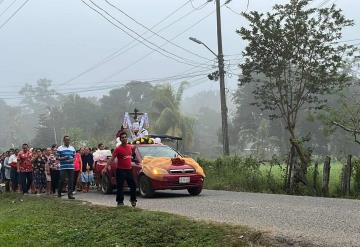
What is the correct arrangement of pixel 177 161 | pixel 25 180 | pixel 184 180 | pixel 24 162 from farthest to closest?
pixel 25 180 < pixel 24 162 < pixel 177 161 < pixel 184 180

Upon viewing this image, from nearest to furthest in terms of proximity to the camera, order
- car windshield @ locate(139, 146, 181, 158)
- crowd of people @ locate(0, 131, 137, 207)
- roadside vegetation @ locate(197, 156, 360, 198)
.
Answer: roadside vegetation @ locate(197, 156, 360, 198) < car windshield @ locate(139, 146, 181, 158) < crowd of people @ locate(0, 131, 137, 207)

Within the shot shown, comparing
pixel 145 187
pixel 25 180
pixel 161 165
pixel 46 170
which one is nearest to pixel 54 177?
pixel 46 170

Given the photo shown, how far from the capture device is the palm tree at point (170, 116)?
2502 inches

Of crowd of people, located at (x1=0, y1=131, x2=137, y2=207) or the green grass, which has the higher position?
crowd of people, located at (x1=0, y1=131, x2=137, y2=207)

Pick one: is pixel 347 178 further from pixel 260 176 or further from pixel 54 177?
pixel 54 177

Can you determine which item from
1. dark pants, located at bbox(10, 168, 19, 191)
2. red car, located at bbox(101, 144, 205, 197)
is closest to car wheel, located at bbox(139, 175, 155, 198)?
red car, located at bbox(101, 144, 205, 197)

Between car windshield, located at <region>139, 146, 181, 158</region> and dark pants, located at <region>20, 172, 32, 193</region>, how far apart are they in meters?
5.56

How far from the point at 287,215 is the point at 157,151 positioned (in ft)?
23.4

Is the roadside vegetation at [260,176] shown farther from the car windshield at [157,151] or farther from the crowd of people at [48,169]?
the crowd of people at [48,169]

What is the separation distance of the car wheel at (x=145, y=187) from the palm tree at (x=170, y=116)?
46.6 metres

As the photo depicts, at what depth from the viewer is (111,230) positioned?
31.5 ft

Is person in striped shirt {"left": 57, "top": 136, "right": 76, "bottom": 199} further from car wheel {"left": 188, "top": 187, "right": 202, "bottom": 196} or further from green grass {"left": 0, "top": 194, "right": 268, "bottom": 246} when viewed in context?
car wheel {"left": 188, "top": 187, "right": 202, "bottom": 196}

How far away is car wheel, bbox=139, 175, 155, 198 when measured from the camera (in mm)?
15992

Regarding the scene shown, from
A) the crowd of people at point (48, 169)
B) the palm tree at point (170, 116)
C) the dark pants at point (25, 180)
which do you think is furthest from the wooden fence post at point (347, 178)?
the palm tree at point (170, 116)
